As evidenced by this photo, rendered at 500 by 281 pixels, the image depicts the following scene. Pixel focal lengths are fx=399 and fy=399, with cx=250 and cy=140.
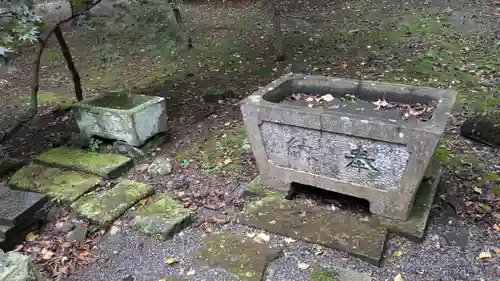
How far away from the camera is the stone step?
145 inches

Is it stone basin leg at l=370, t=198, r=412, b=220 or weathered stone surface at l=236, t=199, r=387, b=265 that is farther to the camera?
stone basin leg at l=370, t=198, r=412, b=220

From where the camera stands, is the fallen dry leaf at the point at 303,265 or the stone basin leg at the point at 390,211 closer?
the fallen dry leaf at the point at 303,265

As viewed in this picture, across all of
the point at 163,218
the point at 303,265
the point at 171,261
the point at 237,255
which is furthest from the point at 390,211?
the point at 163,218

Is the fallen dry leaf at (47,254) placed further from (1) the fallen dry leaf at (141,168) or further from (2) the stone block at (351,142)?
(2) the stone block at (351,142)

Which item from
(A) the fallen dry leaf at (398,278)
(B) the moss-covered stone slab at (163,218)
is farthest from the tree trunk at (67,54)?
(A) the fallen dry leaf at (398,278)

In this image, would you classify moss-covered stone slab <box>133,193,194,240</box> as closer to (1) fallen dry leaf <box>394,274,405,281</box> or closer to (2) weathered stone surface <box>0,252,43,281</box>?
(2) weathered stone surface <box>0,252,43,281</box>

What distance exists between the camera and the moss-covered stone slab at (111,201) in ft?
13.0

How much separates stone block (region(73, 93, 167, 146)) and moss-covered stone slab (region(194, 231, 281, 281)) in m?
1.97

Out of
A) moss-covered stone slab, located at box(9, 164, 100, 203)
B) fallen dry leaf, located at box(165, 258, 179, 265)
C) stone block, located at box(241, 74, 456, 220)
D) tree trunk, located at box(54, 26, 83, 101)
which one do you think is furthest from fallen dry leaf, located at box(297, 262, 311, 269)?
tree trunk, located at box(54, 26, 83, 101)

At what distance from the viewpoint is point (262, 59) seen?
322 inches

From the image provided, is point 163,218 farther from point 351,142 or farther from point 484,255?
point 484,255

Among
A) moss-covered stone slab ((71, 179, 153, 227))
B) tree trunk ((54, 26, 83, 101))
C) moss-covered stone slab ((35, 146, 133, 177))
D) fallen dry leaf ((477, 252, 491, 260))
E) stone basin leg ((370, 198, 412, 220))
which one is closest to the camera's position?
fallen dry leaf ((477, 252, 491, 260))

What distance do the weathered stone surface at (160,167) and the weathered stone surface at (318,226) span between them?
1335 mm

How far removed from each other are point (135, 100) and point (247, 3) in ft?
29.5
